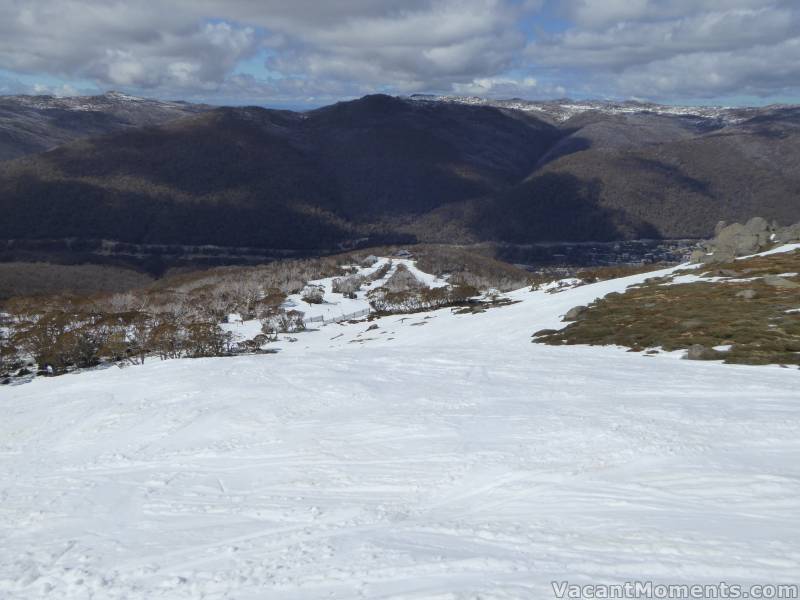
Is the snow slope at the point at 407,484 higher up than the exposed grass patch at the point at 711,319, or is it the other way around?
the exposed grass patch at the point at 711,319

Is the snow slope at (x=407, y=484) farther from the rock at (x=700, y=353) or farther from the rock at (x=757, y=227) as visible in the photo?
the rock at (x=757, y=227)

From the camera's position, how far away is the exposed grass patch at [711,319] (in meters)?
19.7

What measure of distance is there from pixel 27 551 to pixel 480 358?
658 inches

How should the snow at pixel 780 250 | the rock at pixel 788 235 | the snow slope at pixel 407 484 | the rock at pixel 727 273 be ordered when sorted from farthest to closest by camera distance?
the rock at pixel 788 235 < the snow at pixel 780 250 < the rock at pixel 727 273 < the snow slope at pixel 407 484

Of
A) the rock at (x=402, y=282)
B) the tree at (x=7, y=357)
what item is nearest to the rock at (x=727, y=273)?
the rock at (x=402, y=282)

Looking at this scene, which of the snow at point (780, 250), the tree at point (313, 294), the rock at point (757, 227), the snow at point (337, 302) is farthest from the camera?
the tree at point (313, 294)

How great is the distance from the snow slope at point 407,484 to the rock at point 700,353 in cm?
61

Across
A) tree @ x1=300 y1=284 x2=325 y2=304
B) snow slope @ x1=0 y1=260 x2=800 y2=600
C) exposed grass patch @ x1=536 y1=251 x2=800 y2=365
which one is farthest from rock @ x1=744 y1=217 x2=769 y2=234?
tree @ x1=300 y1=284 x2=325 y2=304

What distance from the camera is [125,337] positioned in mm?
47125

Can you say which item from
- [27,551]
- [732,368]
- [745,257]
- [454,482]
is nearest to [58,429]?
[27,551]

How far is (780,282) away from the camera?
2906 centimetres

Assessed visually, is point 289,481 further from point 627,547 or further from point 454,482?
point 627,547

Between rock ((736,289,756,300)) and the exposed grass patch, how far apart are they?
81 millimetres

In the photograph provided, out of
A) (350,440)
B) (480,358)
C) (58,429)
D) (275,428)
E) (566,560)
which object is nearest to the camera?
(566,560)
